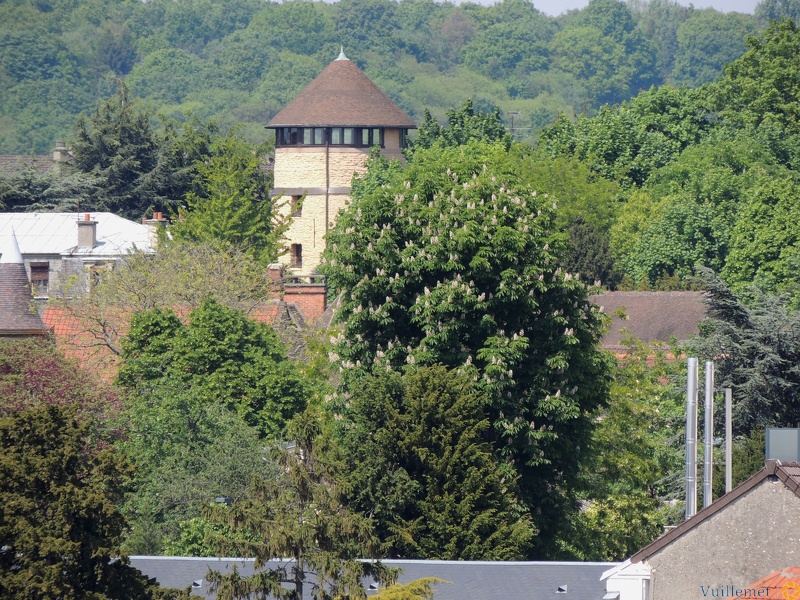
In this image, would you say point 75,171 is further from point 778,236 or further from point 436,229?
point 436,229

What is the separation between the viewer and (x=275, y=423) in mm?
42719

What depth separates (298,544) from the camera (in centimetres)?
2422

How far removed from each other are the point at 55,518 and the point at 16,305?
2930 cm

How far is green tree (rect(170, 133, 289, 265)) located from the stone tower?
403 centimetres

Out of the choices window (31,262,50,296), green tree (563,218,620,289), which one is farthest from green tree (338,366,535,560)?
window (31,262,50,296)

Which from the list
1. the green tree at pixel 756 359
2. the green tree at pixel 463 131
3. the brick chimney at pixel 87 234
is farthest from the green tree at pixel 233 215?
the green tree at pixel 756 359

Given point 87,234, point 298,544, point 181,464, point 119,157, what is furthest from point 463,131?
point 298,544

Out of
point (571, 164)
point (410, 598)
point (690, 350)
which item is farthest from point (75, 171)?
point (410, 598)

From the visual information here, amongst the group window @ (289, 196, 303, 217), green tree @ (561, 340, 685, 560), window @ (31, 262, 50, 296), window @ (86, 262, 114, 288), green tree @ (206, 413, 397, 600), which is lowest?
green tree @ (561, 340, 685, 560)

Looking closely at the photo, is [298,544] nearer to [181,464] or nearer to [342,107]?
[181,464]

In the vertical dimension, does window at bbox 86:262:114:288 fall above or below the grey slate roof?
above

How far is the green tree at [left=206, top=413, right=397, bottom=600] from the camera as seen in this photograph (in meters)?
23.8

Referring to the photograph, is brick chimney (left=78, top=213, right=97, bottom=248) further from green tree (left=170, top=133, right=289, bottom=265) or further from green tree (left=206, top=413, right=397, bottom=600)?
green tree (left=206, top=413, right=397, bottom=600)

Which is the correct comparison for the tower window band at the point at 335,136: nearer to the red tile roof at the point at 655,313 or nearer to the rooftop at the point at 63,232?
the rooftop at the point at 63,232
